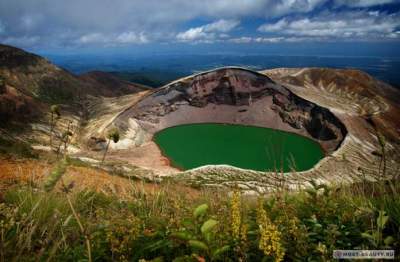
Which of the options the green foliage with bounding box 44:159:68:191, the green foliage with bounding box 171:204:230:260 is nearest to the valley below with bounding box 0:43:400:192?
the green foliage with bounding box 171:204:230:260

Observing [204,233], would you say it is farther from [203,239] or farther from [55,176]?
[55,176]

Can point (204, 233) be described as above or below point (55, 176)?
below

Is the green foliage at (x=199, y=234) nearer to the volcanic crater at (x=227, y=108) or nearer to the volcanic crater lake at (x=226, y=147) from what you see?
the volcanic crater lake at (x=226, y=147)

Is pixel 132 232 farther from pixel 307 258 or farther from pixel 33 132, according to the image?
Result: pixel 33 132

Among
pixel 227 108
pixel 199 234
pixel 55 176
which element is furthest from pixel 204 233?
pixel 227 108

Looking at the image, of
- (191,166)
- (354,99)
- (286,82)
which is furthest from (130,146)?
(354,99)

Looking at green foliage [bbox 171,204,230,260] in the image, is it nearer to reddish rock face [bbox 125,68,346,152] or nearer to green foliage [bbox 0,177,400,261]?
green foliage [bbox 0,177,400,261]
